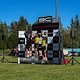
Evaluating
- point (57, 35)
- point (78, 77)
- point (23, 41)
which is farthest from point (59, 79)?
point (23, 41)

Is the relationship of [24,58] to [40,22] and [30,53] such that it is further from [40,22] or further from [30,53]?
[40,22]

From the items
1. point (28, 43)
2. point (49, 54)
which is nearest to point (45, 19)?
point (28, 43)

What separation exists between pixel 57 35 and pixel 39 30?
131 cm

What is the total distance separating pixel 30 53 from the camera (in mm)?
21125

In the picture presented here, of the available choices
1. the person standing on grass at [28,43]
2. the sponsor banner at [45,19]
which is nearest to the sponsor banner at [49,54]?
the person standing on grass at [28,43]

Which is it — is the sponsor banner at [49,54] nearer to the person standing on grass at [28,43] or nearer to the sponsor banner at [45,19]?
the person standing on grass at [28,43]

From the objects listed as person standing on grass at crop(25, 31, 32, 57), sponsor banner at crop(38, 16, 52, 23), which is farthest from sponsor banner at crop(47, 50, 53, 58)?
sponsor banner at crop(38, 16, 52, 23)

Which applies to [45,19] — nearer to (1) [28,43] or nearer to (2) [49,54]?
(1) [28,43]

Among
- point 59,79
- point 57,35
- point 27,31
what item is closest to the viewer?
point 59,79

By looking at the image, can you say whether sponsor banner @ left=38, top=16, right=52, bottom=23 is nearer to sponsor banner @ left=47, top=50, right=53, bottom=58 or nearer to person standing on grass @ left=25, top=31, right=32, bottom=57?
person standing on grass @ left=25, top=31, right=32, bottom=57

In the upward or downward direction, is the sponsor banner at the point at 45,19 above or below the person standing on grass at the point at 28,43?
above

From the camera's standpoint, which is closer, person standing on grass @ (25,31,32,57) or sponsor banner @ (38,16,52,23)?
sponsor banner @ (38,16,52,23)

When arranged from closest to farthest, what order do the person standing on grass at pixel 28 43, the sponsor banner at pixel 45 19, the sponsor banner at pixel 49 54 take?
the sponsor banner at pixel 49 54, the sponsor banner at pixel 45 19, the person standing on grass at pixel 28 43

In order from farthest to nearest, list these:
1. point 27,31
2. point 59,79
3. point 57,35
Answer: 1. point 27,31
2. point 57,35
3. point 59,79
